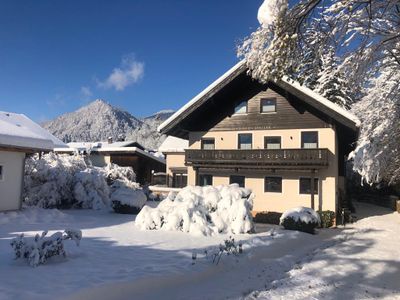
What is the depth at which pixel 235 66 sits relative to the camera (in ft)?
79.3

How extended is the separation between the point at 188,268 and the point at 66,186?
1547 centimetres

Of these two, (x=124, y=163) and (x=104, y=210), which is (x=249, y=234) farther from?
(x=124, y=163)

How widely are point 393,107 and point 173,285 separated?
8.91 metres

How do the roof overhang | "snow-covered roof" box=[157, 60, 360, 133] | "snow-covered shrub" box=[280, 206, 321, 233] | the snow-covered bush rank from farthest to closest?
the roof overhang, "snow-covered roof" box=[157, 60, 360, 133], the snow-covered bush, "snow-covered shrub" box=[280, 206, 321, 233]

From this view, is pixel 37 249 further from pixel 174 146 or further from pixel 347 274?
pixel 174 146

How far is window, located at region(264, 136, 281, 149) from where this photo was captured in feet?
85.3

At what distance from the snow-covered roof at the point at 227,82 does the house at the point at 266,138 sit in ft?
0.19

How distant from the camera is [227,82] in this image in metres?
24.6

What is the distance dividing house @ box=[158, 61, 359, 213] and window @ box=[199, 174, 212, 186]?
73 millimetres

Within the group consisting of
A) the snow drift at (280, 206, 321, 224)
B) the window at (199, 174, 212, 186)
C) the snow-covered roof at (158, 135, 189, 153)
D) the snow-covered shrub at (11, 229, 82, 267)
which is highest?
the snow-covered roof at (158, 135, 189, 153)

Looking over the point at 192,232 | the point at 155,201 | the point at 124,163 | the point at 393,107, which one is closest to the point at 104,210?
the point at 155,201

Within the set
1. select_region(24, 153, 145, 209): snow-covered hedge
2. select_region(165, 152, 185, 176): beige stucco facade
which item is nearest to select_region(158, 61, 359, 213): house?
select_region(24, 153, 145, 209): snow-covered hedge

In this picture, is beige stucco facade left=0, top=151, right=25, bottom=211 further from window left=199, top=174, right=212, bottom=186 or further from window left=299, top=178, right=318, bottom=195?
window left=299, top=178, right=318, bottom=195

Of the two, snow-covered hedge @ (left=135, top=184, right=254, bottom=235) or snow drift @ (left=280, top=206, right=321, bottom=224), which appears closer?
snow-covered hedge @ (left=135, top=184, right=254, bottom=235)
